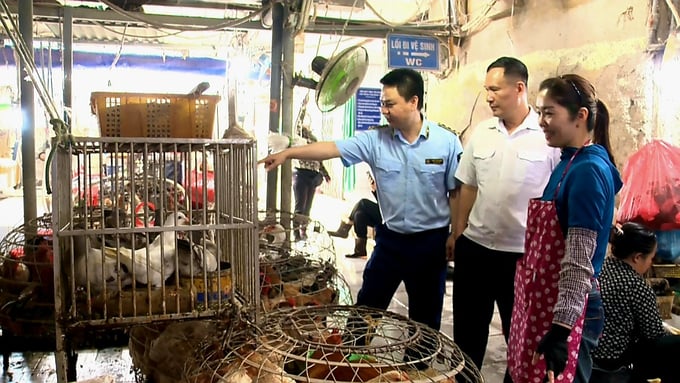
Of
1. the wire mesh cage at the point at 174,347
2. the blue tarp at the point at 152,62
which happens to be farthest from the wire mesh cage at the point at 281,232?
the blue tarp at the point at 152,62

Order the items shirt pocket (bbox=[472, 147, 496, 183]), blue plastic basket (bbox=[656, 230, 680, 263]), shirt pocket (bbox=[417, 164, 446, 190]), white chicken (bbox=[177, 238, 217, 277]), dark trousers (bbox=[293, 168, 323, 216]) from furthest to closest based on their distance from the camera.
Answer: dark trousers (bbox=[293, 168, 323, 216]) → blue plastic basket (bbox=[656, 230, 680, 263]) → shirt pocket (bbox=[417, 164, 446, 190]) → shirt pocket (bbox=[472, 147, 496, 183]) → white chicken (bbox=[177, 238, 217, 277])

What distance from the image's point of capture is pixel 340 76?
3.31m

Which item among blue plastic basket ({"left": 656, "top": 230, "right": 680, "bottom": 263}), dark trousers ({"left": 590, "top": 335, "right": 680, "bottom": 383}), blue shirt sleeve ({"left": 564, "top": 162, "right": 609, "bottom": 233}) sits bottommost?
dark trousers ({"left": 590, "top": 335, "right": 680, "bottom": 383})

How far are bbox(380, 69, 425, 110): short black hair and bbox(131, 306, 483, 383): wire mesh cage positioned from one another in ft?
3.74

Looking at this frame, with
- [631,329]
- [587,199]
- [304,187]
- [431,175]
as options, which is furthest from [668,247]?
[304,187]

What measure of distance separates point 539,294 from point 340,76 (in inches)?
76.8

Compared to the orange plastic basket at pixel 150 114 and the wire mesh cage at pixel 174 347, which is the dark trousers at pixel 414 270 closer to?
the wire mesh cage at pixel 174 347

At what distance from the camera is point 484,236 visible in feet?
7.70

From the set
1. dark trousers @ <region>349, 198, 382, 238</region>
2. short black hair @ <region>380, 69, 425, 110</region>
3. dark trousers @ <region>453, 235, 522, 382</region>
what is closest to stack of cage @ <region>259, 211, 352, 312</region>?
dark trousers @ <region>453, 235, 522, 382</region>

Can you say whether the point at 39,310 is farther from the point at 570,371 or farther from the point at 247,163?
the point at 570,371

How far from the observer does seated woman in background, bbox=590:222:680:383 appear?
2479mm

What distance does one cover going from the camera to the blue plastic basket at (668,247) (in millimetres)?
3449

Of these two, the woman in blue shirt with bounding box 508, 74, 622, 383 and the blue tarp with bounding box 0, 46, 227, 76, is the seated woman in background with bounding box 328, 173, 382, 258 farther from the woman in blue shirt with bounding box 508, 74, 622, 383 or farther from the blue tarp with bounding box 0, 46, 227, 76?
the woman in blue shirt with bounding box 508, 74, 622, 383

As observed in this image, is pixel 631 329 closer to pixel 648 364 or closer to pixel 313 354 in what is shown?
pixel 648 364
